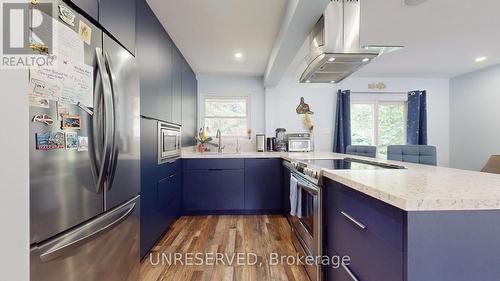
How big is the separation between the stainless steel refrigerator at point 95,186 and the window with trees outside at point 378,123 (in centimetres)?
393

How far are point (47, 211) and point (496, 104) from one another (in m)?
5.61

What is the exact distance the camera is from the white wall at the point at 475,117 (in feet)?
11.5

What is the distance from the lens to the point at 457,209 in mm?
688

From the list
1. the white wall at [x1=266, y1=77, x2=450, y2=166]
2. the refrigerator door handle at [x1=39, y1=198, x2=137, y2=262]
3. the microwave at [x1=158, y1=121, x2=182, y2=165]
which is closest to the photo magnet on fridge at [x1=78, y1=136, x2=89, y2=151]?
the refrigerator door handle at [x1=39, y1=198, x2=137, y2=262]

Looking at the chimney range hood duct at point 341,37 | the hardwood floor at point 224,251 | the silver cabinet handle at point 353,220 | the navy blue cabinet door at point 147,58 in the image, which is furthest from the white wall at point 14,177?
the chimney range hood duct at point 341,37

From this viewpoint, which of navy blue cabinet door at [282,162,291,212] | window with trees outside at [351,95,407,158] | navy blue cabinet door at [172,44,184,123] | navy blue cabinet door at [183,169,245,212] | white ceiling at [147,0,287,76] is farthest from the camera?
window with trees outside at [351,95,407,158]

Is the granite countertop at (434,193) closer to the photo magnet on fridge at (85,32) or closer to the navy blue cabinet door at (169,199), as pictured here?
the photo magnet on fridge at (85,32)

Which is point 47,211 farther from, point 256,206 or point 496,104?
point 496,104

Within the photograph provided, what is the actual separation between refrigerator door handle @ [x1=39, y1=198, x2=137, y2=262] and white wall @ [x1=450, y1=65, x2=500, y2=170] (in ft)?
17.6

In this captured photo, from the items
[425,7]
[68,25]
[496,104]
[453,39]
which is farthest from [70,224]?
[496,104]

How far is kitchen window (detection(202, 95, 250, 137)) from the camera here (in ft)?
12.8

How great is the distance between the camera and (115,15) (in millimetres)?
1208

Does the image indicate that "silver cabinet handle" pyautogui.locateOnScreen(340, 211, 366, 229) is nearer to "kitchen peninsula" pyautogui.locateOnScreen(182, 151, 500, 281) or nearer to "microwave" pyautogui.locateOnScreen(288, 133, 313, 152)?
"kitchen peninsula" pyautogui.locateOnScreen(182, 151, 500, 281)

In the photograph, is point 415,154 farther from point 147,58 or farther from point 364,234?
point 147,58
